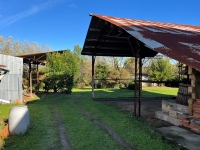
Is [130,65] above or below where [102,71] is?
above

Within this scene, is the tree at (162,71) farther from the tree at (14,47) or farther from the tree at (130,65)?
the tree at (14,47)

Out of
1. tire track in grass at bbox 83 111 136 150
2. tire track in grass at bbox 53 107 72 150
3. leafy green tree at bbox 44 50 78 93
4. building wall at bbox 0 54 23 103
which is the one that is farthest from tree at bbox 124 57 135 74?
tire track in grass at bbox 53 107 72 150

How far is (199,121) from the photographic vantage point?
4.63 m

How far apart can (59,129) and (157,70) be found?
19679mm

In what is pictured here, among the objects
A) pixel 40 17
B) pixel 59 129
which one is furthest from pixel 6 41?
pixel 59 129

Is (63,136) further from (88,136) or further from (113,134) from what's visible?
(113,134)

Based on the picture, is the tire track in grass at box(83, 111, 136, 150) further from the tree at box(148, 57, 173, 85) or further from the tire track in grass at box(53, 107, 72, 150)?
the tree at box(148, 57, 173, 85)

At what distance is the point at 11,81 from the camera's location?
9844 mm

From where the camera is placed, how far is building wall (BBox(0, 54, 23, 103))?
9.64 meters

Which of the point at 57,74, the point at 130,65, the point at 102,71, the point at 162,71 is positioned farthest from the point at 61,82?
the point at 130,65

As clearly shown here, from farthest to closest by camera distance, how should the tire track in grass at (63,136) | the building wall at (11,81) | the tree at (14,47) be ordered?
the tree at (14,47) < the building wall at (11,81) < the tire track in grass at (63,136)

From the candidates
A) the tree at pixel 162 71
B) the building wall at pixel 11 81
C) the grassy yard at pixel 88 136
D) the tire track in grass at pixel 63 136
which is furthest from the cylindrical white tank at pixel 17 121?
the tree at pixel 162 71

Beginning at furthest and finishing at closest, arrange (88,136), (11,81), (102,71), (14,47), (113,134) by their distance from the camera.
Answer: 1. (14,47)
2. (102,71)
3. (11,81)
4. (113,134)
5. (88,136)

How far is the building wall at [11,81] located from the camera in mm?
9641
